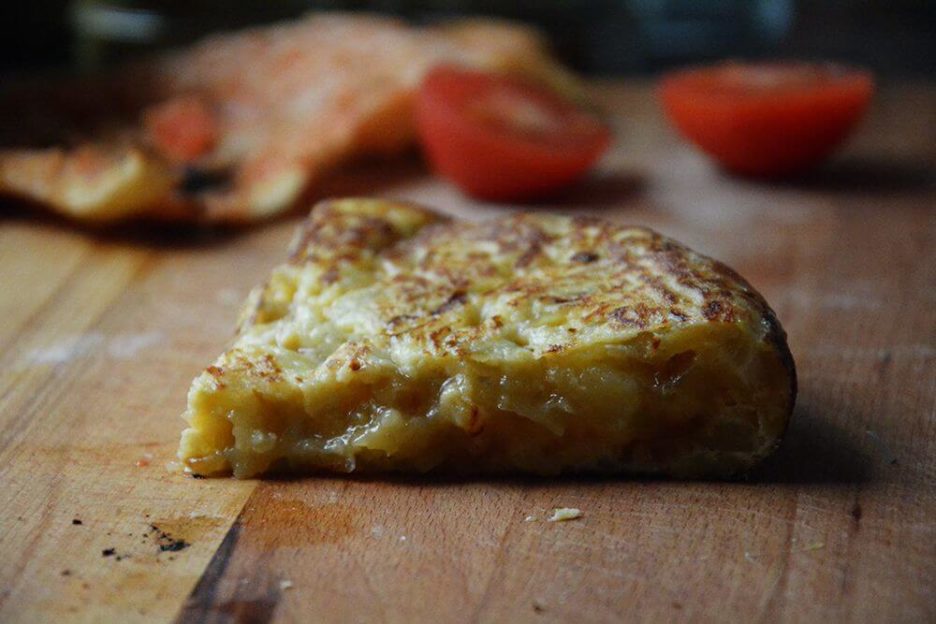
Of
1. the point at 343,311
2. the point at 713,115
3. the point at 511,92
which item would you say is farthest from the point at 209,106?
the point at 343,311

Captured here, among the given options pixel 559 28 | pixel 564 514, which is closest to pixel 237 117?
pixel 559 28

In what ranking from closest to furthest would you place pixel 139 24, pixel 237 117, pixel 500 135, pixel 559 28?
pixel 500 135 < pixel 237 117 < pixel 139 24 < pixel 559 28

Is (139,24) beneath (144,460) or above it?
beneath

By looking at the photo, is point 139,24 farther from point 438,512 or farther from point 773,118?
point 438,512

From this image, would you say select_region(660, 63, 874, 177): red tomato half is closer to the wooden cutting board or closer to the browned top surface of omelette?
the browned top surface of omelette

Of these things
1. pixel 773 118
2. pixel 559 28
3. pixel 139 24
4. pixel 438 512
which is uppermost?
pixel 438 512

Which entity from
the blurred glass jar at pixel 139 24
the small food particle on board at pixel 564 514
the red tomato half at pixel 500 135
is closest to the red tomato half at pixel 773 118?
the red tomato half at pixel 500 135

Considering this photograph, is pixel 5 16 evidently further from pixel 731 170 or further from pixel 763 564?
pixel 763 564
